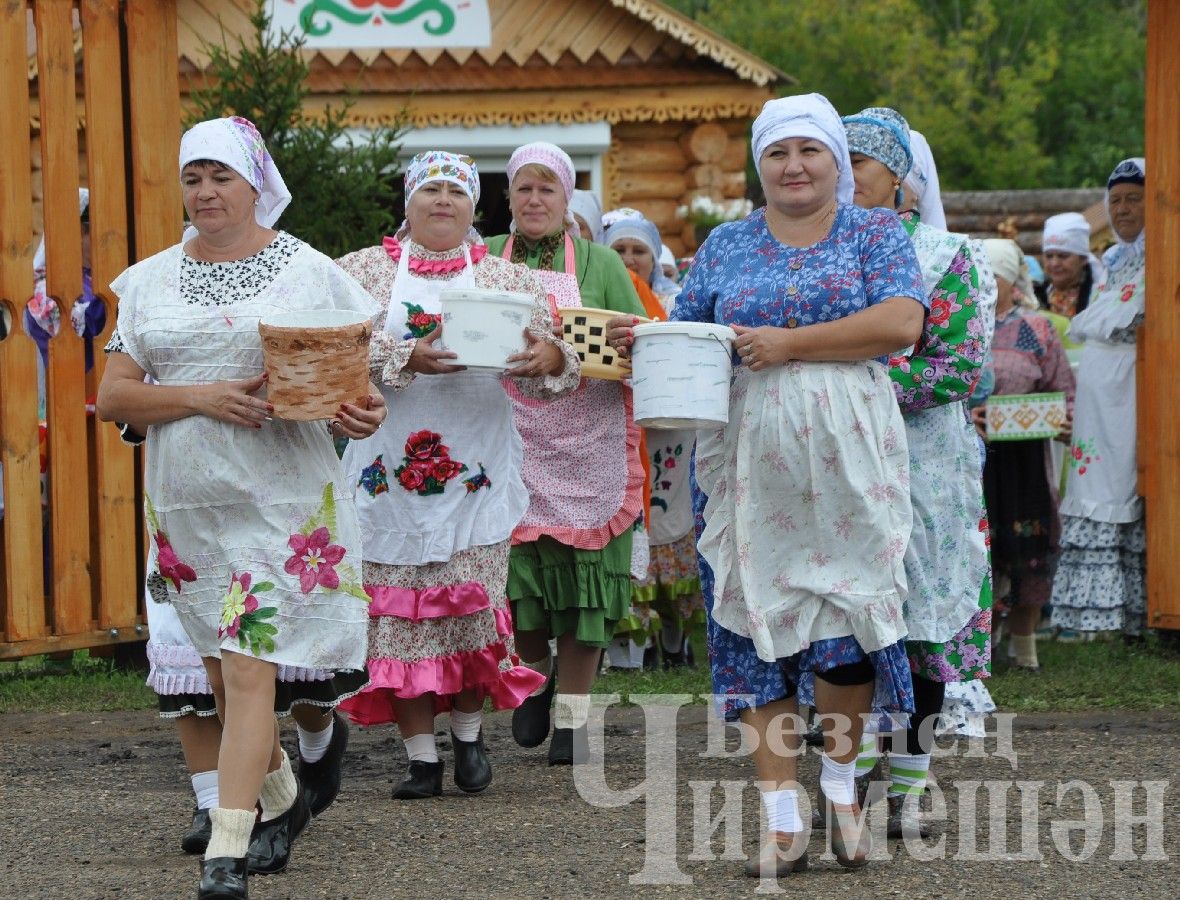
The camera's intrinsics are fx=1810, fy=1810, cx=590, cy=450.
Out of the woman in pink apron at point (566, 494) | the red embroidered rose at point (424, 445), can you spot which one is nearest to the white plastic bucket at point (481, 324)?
the red embroidered rose at point (424, 445)

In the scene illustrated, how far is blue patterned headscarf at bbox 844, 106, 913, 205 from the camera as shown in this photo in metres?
5.07

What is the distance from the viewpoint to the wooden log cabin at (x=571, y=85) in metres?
14.5

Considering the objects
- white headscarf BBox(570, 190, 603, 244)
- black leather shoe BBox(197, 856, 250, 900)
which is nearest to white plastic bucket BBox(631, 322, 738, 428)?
black leather shoe BBox(197, 856, 250, 900)

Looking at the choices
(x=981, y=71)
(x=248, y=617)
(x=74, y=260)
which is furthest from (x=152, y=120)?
(x=981, y=71)

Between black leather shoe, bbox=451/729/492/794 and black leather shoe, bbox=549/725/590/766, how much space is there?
1.46ft

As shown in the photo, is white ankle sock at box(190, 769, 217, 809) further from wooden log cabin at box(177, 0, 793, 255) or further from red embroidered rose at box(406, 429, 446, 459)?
wooden log cabin at box(177, 0, 793, 255)

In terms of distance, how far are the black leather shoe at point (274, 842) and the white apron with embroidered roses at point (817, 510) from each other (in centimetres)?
125

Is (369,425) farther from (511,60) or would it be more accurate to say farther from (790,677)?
(511,60)

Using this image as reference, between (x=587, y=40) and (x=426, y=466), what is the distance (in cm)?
972

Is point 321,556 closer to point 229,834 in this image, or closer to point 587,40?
point 229,834

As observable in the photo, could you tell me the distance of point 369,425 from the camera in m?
4.35

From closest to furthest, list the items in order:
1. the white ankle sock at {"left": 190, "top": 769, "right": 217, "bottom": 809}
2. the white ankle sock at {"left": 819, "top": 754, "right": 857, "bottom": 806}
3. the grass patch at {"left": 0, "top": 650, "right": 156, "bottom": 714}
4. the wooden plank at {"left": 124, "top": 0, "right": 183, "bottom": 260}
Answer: the white ankle sock at {"left": 819, "top": 754, "right": 857, "bottom": 806} < the white ankle sock at {"left": 190, "top": 769, "right": 217, "bottom": 809} < the grass patch at {"left": 0, "top": 650, "right": 156, "bottom": 714} < the wooden plank at {"left": 124, "top": 0, "right": 183, "bottom": 260}

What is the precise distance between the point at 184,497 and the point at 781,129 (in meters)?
1.73

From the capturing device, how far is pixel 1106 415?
8695 millimetres
